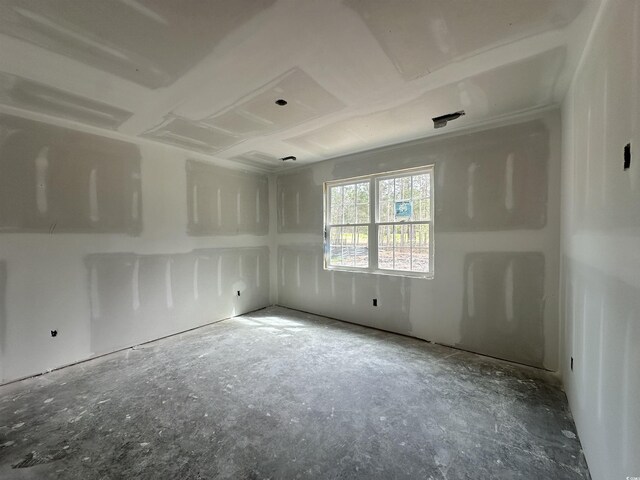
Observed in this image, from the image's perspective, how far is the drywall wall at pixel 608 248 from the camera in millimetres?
1085

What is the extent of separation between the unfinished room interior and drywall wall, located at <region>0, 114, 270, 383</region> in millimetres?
23

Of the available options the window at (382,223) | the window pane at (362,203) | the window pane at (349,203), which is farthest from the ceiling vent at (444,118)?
the window pane at (349,203)

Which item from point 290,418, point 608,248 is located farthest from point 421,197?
point 290,418

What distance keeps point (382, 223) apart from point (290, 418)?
9.45 feet

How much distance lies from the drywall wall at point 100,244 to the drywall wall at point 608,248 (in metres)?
4.41

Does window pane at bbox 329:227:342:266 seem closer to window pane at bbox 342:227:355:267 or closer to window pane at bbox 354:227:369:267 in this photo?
window pane at bbox 342:227:355:267

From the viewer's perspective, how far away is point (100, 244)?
3189 mm

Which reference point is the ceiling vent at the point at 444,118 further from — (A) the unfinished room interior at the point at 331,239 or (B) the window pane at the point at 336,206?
(B) the window pane at the point at 336,206

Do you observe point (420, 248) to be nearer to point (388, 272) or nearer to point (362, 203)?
point (388, 272)

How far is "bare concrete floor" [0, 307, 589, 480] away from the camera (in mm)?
1605

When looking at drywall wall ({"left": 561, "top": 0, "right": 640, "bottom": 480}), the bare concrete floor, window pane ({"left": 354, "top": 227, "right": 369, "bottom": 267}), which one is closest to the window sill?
window pane ({"left": 354, "top": 227, "right": 369, "bottom": 267})

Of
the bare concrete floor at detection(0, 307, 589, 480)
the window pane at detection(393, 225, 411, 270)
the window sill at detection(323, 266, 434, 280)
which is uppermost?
the window pane at detection(393, 225, 411, 270)

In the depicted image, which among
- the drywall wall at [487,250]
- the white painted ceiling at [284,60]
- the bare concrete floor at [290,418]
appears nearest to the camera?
the white painted ceiling at [284,60]

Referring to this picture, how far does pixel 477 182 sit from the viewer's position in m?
3.17
